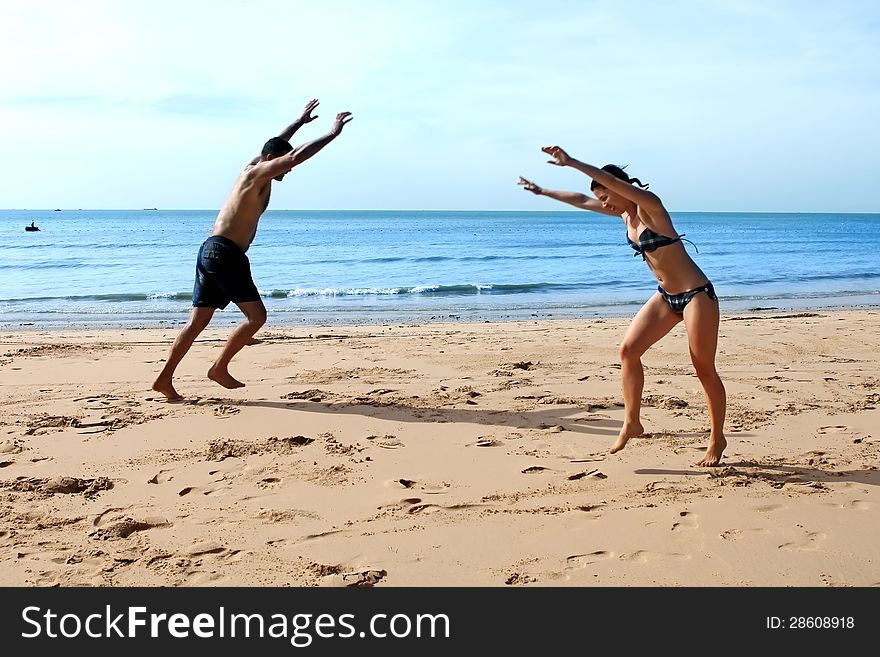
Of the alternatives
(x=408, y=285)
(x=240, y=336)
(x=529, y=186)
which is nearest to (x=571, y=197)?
(x=529, y=186)

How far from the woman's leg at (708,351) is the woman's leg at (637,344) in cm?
17

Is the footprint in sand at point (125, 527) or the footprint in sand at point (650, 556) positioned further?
the footprint in sand at point (125, 527)

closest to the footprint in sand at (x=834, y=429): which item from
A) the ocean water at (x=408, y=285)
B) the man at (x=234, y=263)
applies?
the man at (x=234, y=263)

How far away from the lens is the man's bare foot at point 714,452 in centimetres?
445

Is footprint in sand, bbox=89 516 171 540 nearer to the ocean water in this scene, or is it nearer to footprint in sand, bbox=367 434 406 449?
Answer: footprint in sand, bbox=367 434 406 449

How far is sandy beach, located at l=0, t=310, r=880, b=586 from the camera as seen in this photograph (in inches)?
127

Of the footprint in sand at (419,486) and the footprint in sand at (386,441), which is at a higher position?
the footprint in sand at (386,441)

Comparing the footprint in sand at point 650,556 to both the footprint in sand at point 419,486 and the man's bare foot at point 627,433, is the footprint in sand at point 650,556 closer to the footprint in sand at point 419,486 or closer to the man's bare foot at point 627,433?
the footprint in sand at point 419,486

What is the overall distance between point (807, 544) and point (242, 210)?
14.7 ft

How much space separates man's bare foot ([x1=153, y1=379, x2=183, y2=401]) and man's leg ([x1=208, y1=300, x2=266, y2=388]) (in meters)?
0.31

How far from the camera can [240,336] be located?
6.11 metres

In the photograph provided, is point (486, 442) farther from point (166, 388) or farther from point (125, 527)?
point (166, 388)

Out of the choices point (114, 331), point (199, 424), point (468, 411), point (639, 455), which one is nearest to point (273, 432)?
point (199, 424)

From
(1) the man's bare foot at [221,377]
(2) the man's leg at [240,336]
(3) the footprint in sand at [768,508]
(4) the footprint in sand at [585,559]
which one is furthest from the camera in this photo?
(1) the man's bare foot at [221,377]
